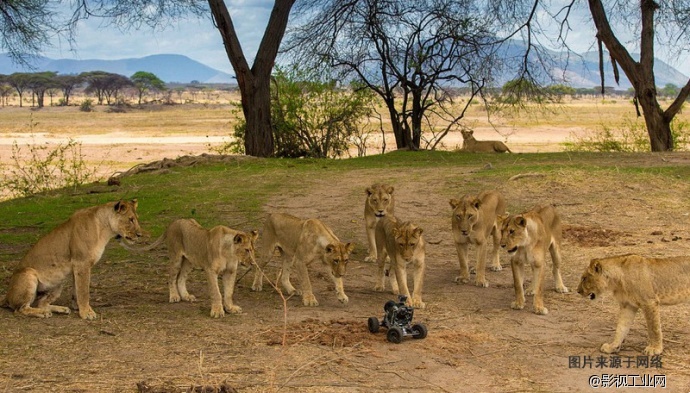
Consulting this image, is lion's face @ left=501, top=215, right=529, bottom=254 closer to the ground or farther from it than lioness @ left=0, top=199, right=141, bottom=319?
farther from it

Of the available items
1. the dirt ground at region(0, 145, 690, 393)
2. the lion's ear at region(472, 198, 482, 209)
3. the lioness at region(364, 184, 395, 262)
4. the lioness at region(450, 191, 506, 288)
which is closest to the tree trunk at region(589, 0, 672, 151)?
the dirt ground at region(0, 145, 690, 393)

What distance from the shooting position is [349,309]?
8.77 meters

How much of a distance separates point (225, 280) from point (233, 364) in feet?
5.85

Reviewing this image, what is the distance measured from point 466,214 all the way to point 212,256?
2.95 metres

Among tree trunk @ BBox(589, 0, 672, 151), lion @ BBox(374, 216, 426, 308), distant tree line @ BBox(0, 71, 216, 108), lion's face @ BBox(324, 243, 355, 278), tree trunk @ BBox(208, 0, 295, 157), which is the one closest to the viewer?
lion's face @ BBox(324, 243, 355, 278)

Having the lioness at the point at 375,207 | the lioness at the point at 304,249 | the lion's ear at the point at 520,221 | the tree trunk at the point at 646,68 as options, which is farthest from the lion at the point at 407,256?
the tree trunk at the point at 646,68

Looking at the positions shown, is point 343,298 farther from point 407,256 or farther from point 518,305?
point 518,305

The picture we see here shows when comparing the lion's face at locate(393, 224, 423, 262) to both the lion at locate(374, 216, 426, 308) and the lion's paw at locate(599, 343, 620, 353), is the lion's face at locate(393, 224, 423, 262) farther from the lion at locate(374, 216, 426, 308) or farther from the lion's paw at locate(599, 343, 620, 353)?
the lion's paw at locate(599, 343, 620, 353)

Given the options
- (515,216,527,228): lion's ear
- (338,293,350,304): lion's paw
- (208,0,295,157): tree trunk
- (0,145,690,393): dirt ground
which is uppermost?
(208,0,295,157): tree trunk

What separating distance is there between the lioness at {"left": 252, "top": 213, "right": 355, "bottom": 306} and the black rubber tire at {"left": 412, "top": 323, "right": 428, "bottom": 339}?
134 centimetres

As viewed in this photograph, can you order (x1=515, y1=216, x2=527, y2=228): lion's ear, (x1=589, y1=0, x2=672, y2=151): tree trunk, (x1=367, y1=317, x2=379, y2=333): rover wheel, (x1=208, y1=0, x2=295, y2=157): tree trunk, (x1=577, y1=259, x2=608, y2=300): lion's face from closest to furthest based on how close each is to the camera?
1. (x1=577, y1=259, x2=608, y2=300): lion's face
2. (x1=367, y1=317, x2=379, y2=333): rover wheel
3. (x1=515, y1=216, x2=527, y2=228): lion's ear
4. (x1=208, y1=0, x2=295, y2=157): tree trunk
5. (x1=589, y1=0, x2=672, y2=151): tree trunk

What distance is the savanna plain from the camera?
6.65 meters

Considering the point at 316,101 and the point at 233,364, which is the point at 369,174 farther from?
the point at 233,364

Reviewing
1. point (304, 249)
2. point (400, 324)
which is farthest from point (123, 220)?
point (400, 324)
